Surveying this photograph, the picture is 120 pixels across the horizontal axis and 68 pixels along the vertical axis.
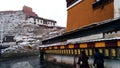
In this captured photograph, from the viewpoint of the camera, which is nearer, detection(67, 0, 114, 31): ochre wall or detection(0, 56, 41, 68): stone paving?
detection(67, 0, 114, 31): ochre wall

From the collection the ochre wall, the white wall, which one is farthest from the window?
the white wall

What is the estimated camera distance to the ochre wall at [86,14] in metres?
19.4

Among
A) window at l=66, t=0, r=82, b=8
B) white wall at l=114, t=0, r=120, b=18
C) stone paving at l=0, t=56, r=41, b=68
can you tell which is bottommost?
stone paving at l=0, t=56, r=41, b=68

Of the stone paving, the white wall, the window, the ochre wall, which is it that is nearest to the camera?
the white wall

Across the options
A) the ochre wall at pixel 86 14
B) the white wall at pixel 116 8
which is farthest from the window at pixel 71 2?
the white wall at pixel 116 8

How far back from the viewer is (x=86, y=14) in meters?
24.1

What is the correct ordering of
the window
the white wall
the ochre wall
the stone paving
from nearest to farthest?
the white wall < the ochre wall < the window < the stone paving

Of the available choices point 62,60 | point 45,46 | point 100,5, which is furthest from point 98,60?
point 45,46

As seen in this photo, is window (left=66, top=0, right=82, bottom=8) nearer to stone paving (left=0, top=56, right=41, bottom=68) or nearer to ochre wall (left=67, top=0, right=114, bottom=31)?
ochre wall (left=67, top=0, right=114, bottom=31)

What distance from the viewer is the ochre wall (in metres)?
19.4

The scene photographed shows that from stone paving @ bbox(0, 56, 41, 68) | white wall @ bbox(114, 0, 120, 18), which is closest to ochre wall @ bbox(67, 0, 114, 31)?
white wall @ bbox(114, 0, 120, 18)

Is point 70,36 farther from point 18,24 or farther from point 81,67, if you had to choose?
point 18,24

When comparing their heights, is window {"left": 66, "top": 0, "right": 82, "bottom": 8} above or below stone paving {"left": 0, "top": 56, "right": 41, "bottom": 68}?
above

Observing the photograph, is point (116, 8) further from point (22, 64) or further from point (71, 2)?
point (22, 64)
